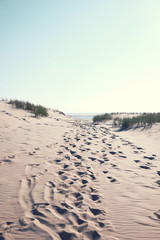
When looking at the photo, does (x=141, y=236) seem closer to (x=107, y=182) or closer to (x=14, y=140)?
(x=107, y=182)

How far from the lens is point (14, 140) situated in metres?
5.54

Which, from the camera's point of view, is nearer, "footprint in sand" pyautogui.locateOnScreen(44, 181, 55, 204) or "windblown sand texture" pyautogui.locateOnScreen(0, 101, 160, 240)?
"windblown sand texture" pyautogui.locateOnScreen(0, 101, 160, 240)

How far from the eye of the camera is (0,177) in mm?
2982

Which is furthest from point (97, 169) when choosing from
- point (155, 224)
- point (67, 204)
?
point (155, 224)

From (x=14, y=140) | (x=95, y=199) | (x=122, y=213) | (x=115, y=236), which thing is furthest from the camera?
(x=14, y=140)

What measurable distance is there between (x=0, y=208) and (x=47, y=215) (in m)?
0.67

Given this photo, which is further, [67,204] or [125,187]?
[125,187]

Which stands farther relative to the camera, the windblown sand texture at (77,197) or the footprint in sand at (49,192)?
the footprint in sand at (49,192)

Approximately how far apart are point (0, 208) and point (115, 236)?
1.51 meters

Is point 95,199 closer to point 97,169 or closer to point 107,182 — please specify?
point 107,182

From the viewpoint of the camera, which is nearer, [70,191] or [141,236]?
[141,236]

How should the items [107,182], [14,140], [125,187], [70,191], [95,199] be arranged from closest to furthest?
[95,199] < [70,191] < [125,187] < [107,182] < [14,140]

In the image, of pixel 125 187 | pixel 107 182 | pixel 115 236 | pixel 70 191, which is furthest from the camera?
pixel 107 182

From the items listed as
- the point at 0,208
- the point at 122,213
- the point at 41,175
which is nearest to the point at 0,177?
the point at 41,175
